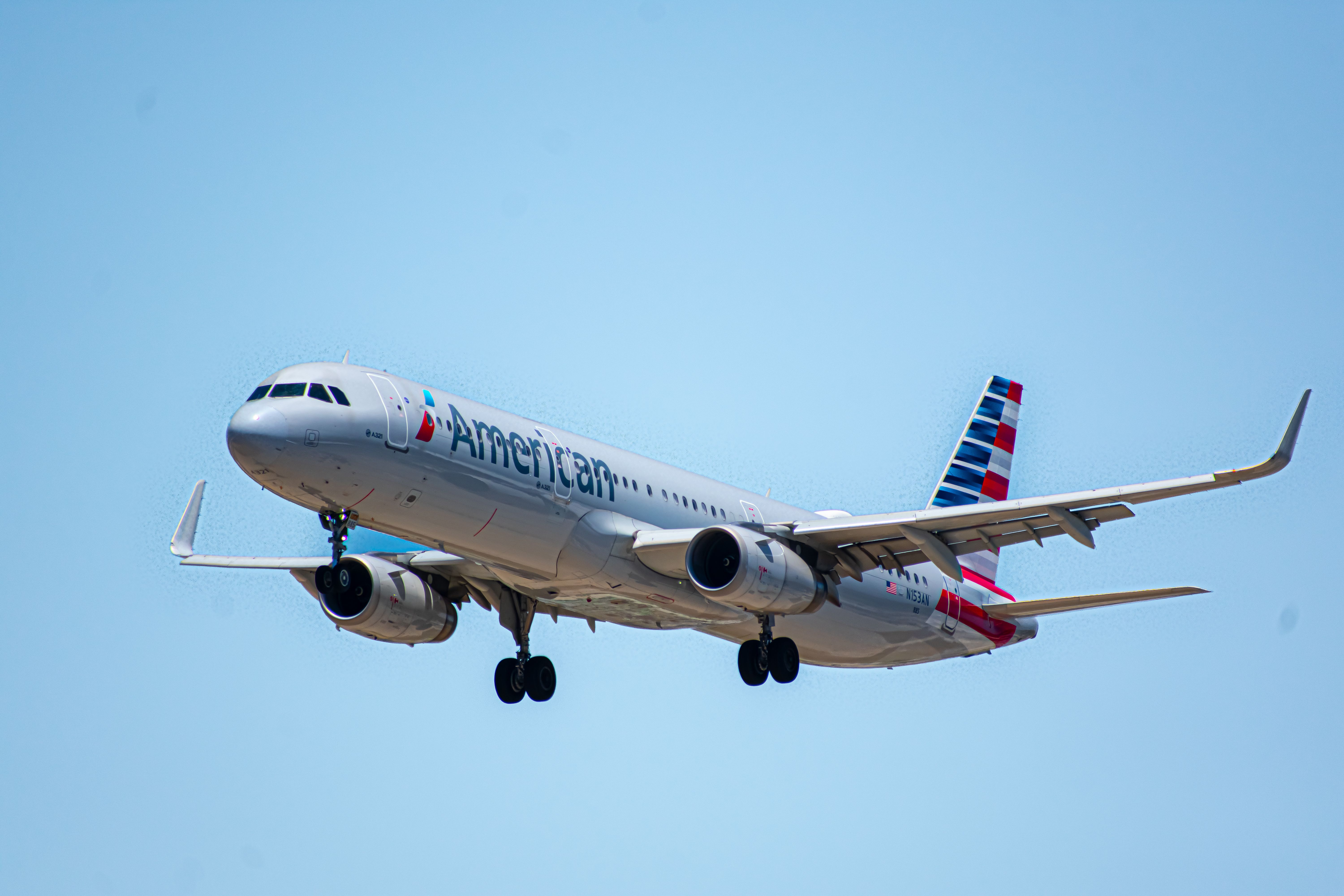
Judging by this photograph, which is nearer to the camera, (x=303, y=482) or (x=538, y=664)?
(x=303, y=482)

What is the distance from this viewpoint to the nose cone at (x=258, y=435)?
27.0 meters

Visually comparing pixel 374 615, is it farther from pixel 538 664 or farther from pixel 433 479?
pixel 433 479

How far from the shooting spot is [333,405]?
27.9m

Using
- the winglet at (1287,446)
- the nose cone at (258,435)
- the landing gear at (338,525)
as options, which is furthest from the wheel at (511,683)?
the winglet at (1287,446)

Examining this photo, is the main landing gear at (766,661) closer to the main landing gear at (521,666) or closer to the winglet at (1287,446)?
the main landing gear at (521,666)

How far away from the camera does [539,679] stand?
36156 millimetres

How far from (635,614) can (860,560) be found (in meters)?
5.08

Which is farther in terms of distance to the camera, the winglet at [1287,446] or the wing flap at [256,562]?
the wing flap at [256,562]

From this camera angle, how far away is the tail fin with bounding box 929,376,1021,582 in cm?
4341

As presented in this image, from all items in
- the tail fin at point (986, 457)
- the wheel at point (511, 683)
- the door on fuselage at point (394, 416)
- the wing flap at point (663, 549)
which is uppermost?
the tail fin at point (986, 457)

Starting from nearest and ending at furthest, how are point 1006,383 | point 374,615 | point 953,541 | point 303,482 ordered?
point 303,482 → point 953,541 → point 374,615 → point 1006,383

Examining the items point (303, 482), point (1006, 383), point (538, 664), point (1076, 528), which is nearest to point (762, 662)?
point (538, 664)

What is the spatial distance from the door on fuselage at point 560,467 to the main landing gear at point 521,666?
5.88 meters

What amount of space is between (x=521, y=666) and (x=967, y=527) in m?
10.7
